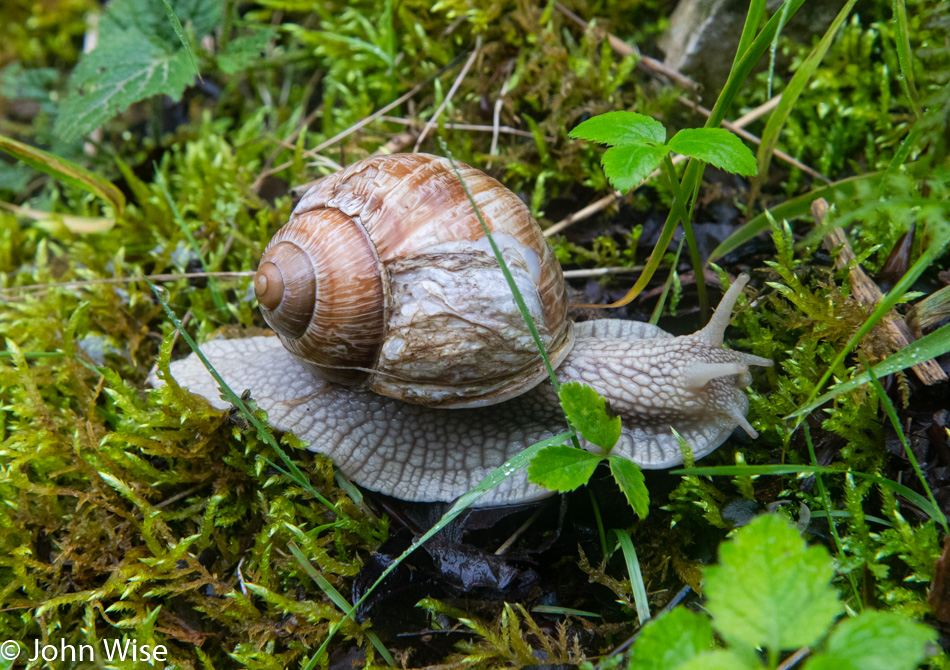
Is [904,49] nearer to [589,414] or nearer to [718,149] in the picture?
[718,149]

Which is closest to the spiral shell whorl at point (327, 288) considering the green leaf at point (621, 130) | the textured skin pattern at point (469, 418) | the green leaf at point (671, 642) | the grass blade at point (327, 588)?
the textured skin pattern at point (469, 418)

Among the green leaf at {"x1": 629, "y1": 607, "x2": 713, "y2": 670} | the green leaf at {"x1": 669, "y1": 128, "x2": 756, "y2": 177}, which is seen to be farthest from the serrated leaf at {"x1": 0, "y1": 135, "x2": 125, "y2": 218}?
the green leaf at {"x1": 629, "y1": 607, "x2": 713, "y2": 670}

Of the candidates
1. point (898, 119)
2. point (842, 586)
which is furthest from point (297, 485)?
point (898, 119)

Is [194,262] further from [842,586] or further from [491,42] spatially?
[842,586]

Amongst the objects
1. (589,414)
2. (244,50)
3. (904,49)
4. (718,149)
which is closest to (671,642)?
(589,414)

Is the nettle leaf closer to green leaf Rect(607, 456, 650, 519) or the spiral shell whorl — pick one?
the spiral shell whorl

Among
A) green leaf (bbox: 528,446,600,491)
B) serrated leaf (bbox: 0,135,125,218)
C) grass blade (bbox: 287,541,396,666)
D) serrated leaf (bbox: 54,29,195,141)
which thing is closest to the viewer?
green leaf (bbox: 528,446,600,491)

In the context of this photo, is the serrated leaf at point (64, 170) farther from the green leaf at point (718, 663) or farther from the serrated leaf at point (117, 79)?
the green leaf at point (718, 663)
